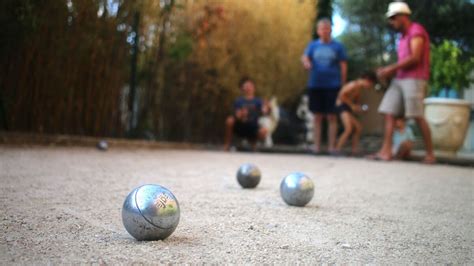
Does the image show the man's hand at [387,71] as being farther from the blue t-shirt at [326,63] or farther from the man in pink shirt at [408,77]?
the blue t-shirt at [326,63]

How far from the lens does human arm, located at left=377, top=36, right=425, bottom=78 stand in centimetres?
589

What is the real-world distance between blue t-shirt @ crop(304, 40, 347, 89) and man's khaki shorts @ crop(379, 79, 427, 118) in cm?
A: 105

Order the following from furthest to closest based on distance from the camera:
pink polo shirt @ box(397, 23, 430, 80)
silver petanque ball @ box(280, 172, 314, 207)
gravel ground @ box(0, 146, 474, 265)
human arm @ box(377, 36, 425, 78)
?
human arm @ box(377, 36, 425, 78), pink polo shirt @ box(397, 23, 430, 80), silver petanque ball @ box(280, 172, 314, 207), gravel ground @ box(0, 146, 474, 265)

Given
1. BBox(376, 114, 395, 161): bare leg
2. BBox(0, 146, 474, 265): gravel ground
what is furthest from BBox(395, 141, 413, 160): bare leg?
BBox(0, 146, 474, 265): gravel ground

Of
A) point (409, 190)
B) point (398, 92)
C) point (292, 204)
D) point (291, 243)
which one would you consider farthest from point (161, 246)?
point (398, 92)

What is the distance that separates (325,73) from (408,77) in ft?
4.81

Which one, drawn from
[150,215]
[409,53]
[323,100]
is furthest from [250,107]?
[150,215]

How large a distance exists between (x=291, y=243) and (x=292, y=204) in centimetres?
91

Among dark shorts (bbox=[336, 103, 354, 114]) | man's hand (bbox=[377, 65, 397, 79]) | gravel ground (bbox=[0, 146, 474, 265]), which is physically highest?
man's hand (bbox=[377, 65, 397, 79])

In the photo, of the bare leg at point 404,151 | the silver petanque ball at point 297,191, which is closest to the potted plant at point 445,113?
the bare leg at point 404,151

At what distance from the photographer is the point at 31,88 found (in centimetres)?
593

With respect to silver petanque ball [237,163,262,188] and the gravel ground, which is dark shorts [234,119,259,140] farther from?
silver petanque ball [237,163,262,188]

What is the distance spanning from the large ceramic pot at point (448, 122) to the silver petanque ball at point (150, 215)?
22.3ft

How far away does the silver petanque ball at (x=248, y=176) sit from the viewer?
3.56 meters
